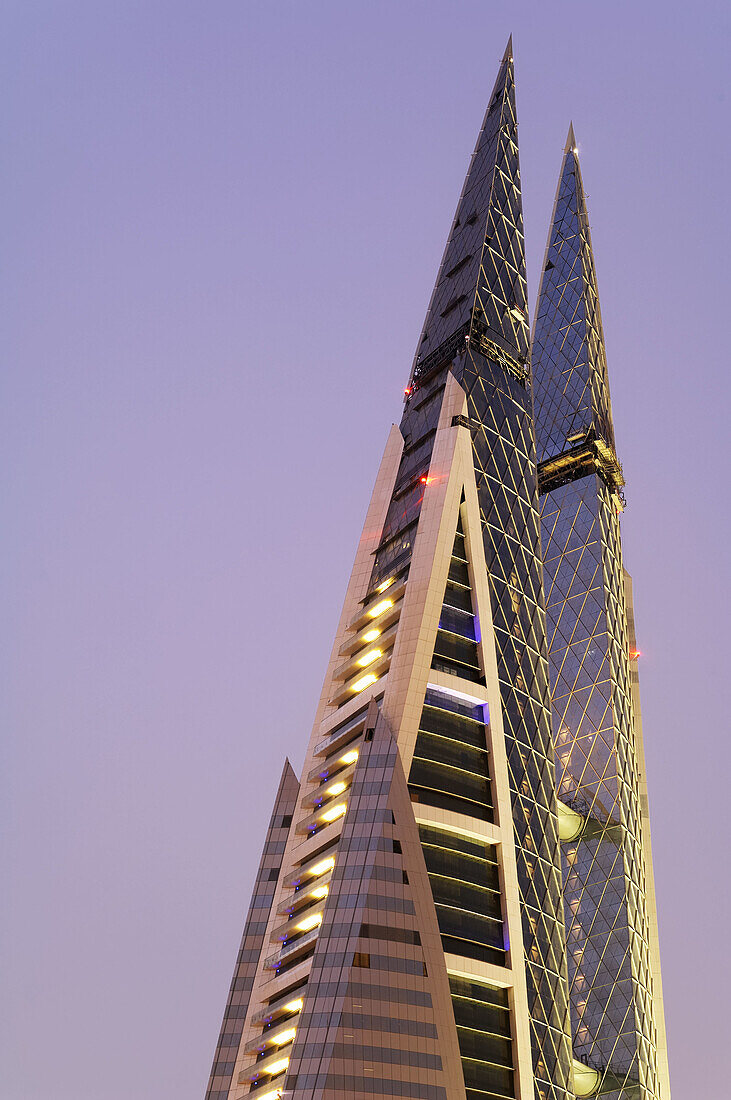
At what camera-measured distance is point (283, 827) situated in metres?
141

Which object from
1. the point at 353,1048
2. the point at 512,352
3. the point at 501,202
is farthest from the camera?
the point at 501,202

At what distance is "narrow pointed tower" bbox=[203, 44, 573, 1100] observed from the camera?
10356 cm

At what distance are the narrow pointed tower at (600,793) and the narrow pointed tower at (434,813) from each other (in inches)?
1649

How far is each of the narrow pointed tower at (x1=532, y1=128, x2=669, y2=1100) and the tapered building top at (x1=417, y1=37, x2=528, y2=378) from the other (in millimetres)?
41534

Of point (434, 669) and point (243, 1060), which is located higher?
point (434, 669)

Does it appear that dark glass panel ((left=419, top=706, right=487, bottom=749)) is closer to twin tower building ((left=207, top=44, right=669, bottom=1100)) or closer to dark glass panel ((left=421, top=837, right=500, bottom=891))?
twin tower building ((left=207, top=44, right=669, bottom=1100))

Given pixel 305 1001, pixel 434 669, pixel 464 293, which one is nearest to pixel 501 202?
pixel 464 293

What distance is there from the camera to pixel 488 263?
6299 inches

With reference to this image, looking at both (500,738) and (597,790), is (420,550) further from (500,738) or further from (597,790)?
(597,790)

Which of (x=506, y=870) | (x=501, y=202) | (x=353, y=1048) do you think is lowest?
(x=353, y=1048)

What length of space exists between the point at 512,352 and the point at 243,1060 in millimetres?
78697

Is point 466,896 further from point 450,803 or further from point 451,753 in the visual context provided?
point 451,753

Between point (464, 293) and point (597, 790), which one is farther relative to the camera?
point (597, 790)

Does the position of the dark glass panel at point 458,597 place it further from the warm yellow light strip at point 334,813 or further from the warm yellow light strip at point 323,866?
the warm yellow light strip at point 323,866
